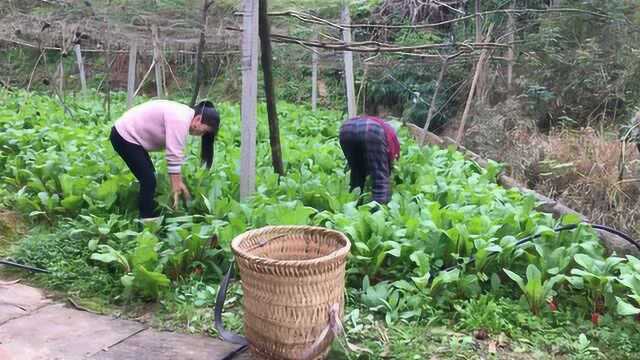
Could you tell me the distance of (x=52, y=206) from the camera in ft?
15.3

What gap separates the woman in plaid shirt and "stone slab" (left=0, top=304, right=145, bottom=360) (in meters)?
2.02

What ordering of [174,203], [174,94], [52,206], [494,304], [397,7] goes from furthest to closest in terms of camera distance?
[174,94]
[397,7]
[52,206]
[174,203]
[494,304]

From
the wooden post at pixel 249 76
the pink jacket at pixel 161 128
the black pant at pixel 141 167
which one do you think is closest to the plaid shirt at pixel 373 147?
the wooden post at pixel 249 76

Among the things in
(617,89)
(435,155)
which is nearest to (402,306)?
(435,155)

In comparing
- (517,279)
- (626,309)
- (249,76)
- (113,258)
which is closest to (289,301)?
(517,279)

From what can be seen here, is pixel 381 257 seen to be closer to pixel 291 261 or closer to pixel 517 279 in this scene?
pixel 517 279

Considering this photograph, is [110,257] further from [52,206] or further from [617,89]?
[617,89]

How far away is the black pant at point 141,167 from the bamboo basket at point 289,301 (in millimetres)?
1636

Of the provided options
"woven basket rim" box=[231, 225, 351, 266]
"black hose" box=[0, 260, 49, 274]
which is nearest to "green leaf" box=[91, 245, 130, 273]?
"black hose" box=[0, 260, 49, 274]

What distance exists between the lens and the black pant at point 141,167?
425cm

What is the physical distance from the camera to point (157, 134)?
4266 millimetres

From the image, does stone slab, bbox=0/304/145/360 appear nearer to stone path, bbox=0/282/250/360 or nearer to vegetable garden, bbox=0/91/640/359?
stone path, bbox=0/282/250/360

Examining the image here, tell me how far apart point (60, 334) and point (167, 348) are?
62cm

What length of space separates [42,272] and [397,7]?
8.10m
